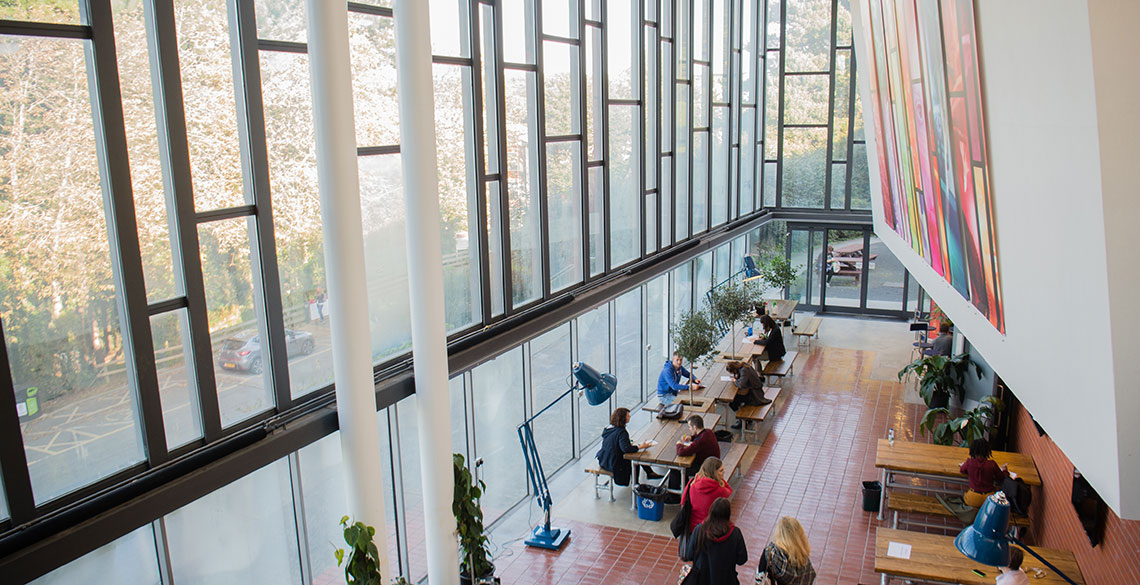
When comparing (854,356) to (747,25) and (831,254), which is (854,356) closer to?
(831,254)

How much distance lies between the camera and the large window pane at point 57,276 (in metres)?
4.62

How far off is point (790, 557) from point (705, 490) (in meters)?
1.57

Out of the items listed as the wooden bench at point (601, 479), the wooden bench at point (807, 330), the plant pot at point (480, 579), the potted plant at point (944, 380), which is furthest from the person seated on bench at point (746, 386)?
the plant pot at point (480, 579)

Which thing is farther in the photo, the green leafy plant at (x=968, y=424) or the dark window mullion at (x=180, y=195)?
the green leafy plant at (x=968, y=424)

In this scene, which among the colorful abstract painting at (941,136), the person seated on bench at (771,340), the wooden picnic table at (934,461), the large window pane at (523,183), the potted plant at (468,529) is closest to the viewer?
the colorful abstract painting at (941,136)

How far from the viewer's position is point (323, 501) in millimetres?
6863

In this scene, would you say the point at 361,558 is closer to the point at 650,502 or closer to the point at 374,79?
the point at 374,79

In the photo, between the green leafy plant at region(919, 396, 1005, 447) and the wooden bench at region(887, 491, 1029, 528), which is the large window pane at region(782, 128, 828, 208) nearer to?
the green leafy plant at region(919, 396, 1005, 447)

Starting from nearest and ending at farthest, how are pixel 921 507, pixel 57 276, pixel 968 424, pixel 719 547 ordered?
pixel 57 276 → pixel 719 547 → pixel 921 507 → pixel 968 424

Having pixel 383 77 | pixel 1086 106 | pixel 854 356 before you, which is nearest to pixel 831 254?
pixel 854 356

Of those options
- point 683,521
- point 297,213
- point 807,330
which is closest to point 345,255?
point 297,213

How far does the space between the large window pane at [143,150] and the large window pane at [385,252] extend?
6.45 feet

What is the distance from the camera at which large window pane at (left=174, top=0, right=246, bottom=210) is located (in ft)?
18.3

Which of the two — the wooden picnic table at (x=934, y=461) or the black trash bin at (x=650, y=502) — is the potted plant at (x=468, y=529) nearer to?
the black trash bin at (x=650, y=502)
